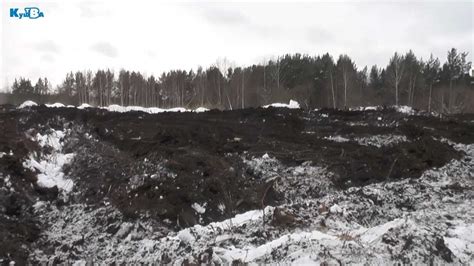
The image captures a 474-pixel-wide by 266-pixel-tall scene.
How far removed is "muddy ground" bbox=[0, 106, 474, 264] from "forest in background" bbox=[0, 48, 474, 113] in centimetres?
1972

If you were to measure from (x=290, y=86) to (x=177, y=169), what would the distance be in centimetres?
4197

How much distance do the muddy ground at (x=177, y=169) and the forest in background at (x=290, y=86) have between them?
19.7 m

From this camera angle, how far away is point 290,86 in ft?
159

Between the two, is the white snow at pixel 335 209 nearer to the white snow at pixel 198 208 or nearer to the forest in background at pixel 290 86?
the white snow at pixel 198 208

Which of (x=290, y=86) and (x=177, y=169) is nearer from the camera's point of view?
(x=177, y=169)

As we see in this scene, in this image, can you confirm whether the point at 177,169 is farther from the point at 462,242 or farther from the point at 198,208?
the point at 462,242

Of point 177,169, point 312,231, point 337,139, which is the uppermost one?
point 337,139

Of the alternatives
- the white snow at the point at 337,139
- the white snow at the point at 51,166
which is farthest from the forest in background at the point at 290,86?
the white snow at the point at 51,166

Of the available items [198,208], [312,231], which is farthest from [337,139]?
[312,231]

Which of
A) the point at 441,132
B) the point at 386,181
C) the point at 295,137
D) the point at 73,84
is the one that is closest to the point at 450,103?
the point at 441,132

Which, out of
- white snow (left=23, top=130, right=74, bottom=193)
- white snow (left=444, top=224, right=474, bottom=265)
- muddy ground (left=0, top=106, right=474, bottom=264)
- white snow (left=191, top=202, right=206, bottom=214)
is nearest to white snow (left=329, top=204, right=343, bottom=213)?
muddy ground (left=0, top=106, right=474, bottom=264)

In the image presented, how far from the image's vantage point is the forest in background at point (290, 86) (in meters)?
37.0

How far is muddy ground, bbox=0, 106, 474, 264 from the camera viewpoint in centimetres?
585

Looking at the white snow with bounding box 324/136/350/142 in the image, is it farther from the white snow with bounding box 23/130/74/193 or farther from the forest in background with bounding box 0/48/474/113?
the forest in background with bounding box 0/48/474/113
